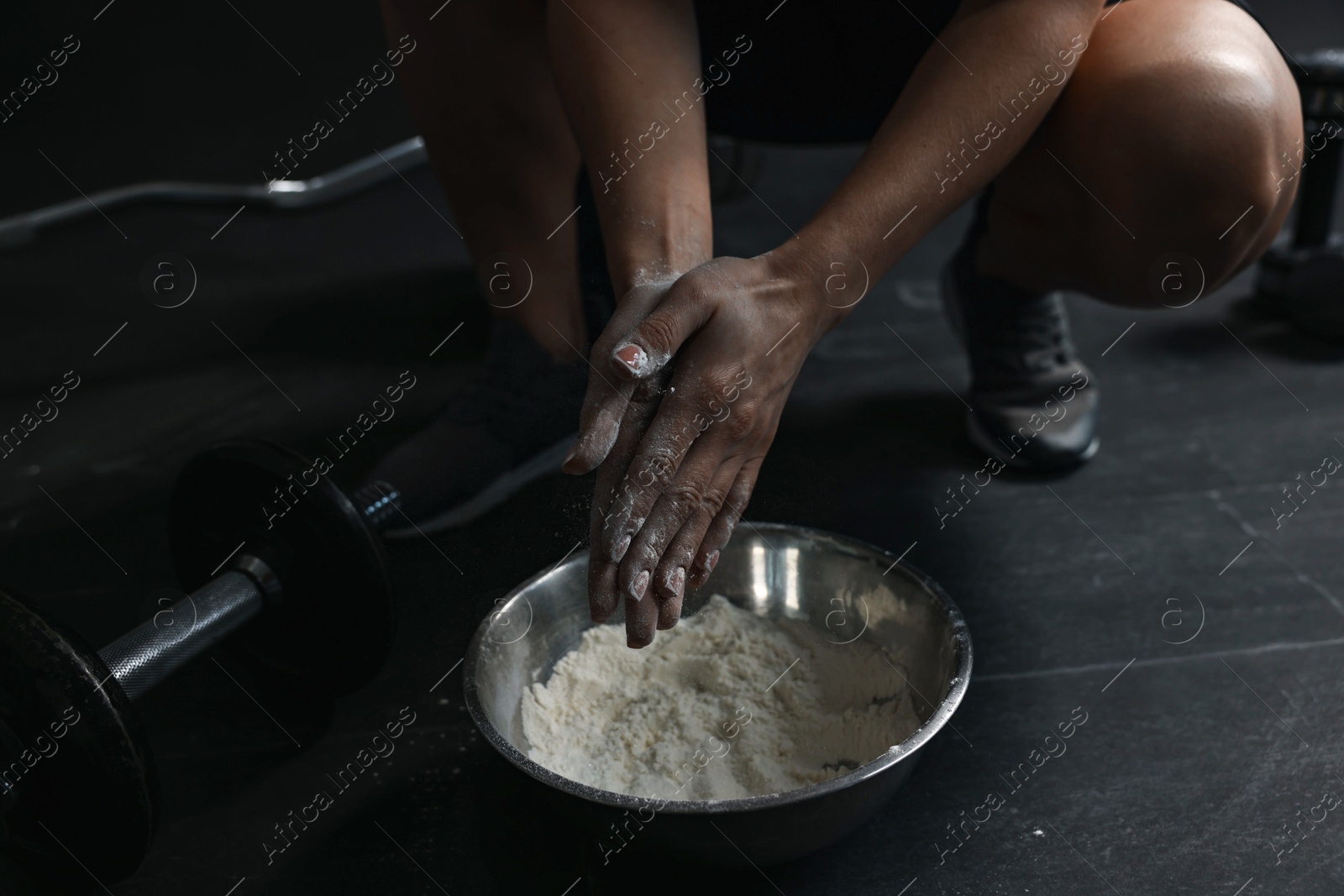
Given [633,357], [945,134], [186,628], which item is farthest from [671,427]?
[186,628]

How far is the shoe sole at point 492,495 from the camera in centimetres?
74

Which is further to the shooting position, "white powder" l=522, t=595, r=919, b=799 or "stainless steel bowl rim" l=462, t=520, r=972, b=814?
"white powder" l=522, t=595, r=919, b=799

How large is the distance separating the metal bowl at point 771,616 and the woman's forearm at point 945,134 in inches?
7.5

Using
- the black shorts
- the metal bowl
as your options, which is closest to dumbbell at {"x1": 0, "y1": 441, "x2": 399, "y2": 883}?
the metal bowl

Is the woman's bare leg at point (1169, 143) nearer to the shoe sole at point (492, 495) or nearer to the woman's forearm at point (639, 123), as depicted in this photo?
the woman's forearm at point (639, 123)

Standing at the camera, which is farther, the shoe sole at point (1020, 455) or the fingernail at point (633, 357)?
the shoe sole at point (1020, 455)

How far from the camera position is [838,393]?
129 centimetres

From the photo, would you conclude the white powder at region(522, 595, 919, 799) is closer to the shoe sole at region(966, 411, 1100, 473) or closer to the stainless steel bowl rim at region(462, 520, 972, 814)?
the stainless steel bowl rim at region(462, 520, 972, 814)

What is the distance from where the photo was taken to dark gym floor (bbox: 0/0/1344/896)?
678 millimetres

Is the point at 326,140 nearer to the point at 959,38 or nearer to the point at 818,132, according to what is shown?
the point at 818,132

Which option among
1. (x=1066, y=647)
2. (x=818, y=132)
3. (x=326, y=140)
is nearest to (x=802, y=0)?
(x=818, y=132)

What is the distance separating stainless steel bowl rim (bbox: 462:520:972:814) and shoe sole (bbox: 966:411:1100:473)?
1.39ft

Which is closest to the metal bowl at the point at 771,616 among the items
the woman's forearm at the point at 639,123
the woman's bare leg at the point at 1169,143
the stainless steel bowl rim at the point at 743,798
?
the stainless steel bowl rim at the point at 743,798

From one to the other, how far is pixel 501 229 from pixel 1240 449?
0.82 metres
